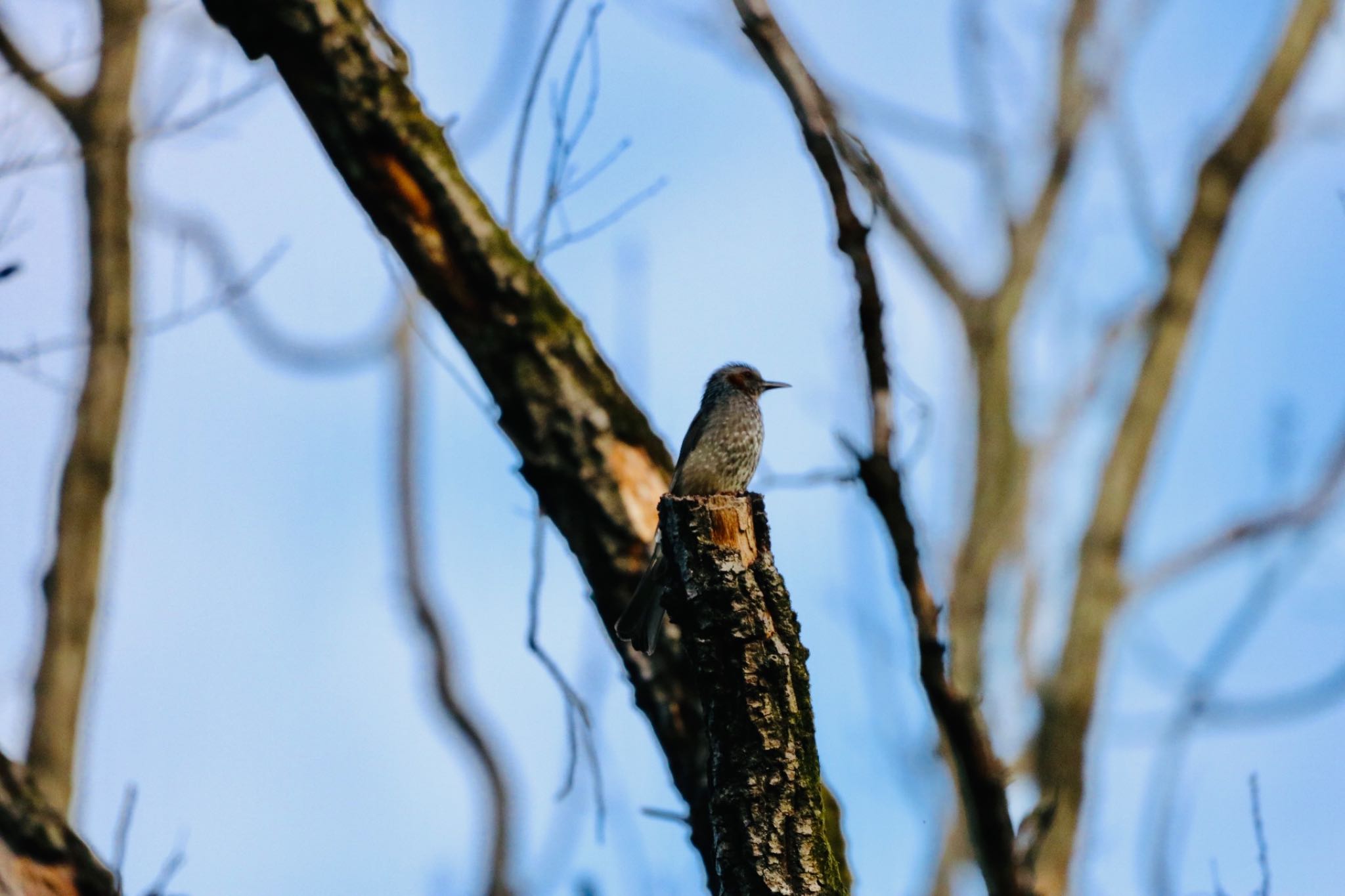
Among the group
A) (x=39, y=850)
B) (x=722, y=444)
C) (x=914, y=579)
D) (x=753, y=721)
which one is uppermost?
(x=722, y=444)

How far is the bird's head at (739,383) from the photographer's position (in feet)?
21.9

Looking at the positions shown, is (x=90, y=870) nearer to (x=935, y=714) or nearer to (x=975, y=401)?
(x=935, y=714)

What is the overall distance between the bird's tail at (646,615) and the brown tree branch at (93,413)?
279cm

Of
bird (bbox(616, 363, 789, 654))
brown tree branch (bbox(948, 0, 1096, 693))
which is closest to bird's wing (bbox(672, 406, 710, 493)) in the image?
bird (bbox(616, 363, 789, 654))

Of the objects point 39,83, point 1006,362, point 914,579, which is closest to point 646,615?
point 914,579

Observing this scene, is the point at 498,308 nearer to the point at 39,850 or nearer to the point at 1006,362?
the point at 39,850

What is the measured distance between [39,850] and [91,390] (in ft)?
11.7

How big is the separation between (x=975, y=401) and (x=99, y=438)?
679 centimetres

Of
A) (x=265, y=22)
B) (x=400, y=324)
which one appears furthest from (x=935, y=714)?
(x=400, y=324)

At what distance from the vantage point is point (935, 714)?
11.8ft

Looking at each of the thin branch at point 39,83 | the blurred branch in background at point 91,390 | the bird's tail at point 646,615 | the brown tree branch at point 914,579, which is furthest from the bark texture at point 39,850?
the thin branch at point 39,83

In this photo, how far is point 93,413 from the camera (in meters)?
6.64

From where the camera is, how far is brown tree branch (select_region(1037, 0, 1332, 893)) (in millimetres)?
7832

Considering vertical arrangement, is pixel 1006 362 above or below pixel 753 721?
above
